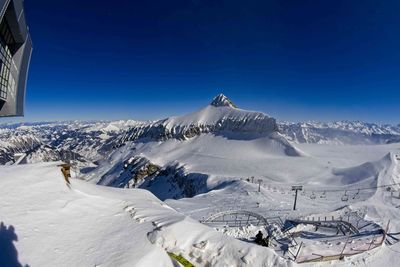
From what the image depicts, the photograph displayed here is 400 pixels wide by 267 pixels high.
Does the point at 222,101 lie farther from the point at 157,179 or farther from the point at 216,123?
the point at 157,179

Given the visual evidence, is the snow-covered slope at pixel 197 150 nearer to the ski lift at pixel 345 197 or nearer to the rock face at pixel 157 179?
the rock face at pixel 157 179

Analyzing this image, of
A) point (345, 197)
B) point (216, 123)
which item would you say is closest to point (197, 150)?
point (216, 123)

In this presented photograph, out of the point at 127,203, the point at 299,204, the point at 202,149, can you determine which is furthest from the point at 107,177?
the point at 127,203

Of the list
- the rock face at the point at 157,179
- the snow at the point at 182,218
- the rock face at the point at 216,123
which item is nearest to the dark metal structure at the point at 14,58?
the snow at the point at 182,218

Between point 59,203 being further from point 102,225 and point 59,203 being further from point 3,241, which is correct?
point 3,241

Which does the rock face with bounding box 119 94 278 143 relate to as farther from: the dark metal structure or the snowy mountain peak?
the dark metal structure

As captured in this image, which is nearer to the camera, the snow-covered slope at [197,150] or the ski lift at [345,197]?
the ski lift at [345,197]
